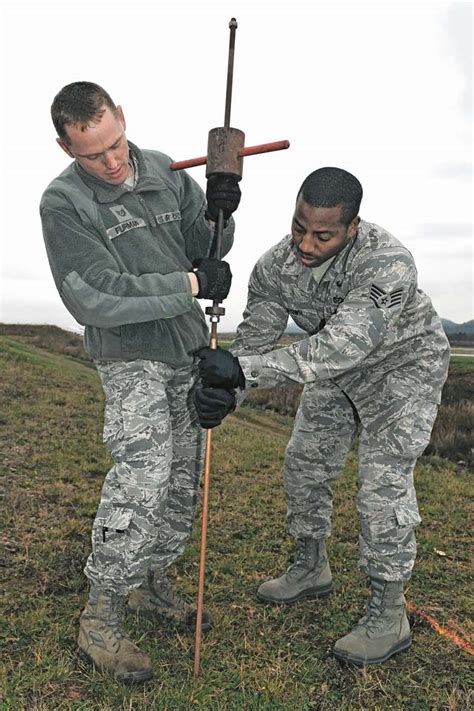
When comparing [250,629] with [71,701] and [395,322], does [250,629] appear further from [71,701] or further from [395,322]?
[395,322]

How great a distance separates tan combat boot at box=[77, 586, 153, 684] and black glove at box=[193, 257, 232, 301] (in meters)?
1.77

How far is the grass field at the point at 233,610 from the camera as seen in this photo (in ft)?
11.2

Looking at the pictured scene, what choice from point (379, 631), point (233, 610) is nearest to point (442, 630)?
point (379, 631)

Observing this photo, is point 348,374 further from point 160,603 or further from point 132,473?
point 160,603

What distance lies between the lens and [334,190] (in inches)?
136

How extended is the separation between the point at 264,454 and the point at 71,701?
5618mm

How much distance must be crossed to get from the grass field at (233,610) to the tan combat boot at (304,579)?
10 cm

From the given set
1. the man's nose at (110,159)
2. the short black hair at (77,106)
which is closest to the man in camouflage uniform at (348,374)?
the man's nose at (110,159)

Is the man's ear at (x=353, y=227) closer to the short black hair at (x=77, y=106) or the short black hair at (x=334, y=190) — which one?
the short black hair at (x=334, y=190)

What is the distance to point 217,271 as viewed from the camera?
11.8 ft

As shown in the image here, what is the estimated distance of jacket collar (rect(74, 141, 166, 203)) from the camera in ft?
11.5

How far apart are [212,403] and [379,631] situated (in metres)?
1.83

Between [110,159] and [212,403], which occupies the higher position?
[110,159]

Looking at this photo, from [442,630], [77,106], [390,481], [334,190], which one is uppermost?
[77,106]
